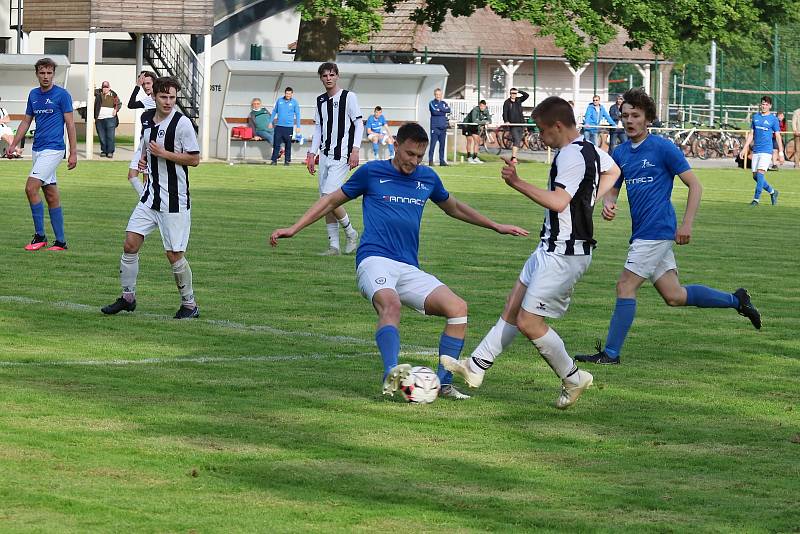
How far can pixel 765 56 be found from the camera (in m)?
83.6

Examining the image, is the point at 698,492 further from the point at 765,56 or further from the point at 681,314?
the point at 765,56

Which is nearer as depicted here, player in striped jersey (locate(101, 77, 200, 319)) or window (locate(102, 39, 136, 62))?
player in striped jersey (locate(101, 77, 200, 319))

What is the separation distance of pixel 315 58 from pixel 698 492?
40.0 meters

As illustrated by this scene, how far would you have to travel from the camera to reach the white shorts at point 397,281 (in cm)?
890

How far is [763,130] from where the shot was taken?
3042 centimetres

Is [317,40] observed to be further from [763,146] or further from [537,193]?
[537,193]

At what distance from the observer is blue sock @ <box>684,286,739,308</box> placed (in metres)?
11.2

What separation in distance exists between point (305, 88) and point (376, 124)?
7.55 ft

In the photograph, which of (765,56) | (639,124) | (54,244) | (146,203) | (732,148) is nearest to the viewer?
(639,124)

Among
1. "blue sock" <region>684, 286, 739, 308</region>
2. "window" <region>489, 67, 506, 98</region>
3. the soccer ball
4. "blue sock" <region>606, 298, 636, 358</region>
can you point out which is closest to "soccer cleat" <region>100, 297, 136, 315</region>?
"blue sock" <region>606, 298, 636, 358</region>

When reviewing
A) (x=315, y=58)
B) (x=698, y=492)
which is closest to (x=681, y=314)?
(x=698, y=492)

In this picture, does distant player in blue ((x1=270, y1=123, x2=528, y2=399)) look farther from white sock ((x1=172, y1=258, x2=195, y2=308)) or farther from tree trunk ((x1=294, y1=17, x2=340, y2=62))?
tree trunk ((x1=294, y1=17, x2=340, y2=62))

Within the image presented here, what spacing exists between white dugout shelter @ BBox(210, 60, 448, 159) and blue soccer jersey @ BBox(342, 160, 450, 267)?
106 ft

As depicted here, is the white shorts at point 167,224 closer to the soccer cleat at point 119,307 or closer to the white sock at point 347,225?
the soccer cleat at point 119,307
